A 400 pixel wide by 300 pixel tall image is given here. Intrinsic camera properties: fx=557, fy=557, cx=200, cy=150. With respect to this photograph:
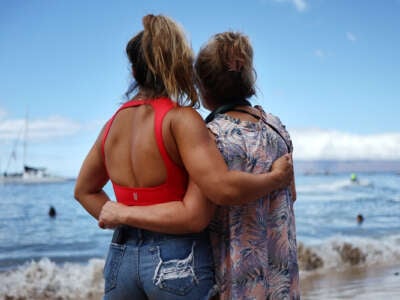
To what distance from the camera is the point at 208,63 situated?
76.2 inches

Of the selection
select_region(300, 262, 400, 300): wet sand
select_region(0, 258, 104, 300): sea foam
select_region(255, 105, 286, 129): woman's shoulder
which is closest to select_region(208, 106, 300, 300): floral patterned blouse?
select_region(255, 105, 286, 129): woman's shoulder

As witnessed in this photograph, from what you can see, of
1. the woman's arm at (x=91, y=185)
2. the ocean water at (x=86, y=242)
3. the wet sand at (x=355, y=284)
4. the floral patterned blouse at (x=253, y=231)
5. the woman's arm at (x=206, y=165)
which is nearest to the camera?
the woman's arm at (x=206, y=165)

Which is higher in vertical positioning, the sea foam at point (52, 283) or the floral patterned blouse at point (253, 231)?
the floral patterned blouse at point (253, 231)

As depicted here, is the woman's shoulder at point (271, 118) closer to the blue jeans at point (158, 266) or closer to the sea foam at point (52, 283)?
the blue jeans at point (158, 266)

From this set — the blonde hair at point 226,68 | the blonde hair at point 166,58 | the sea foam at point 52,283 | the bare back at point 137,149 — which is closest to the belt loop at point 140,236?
the bare back at point 137,149

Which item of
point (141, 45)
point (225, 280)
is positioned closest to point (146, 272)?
point (225, 280)

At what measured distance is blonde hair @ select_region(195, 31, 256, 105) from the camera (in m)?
1.92

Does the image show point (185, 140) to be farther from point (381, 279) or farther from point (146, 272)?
point (381, 279)

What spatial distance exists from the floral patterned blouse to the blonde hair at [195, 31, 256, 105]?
0.32 ft

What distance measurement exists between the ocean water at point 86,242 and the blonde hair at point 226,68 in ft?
16.1

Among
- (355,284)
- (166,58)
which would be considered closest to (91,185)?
(166,58)

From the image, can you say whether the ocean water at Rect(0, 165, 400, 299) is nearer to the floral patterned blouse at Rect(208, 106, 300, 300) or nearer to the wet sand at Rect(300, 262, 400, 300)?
the wet sand at Rect(300, 262, 400, 300)

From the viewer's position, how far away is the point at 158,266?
172 centimetres

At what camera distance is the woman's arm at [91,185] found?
2.03 metres
